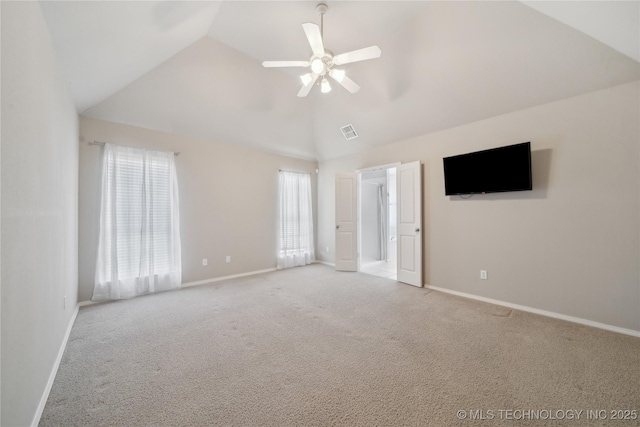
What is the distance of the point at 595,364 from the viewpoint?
1.98 m

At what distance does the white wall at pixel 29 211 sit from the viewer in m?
1.16

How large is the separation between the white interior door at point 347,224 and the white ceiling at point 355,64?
1322 mm

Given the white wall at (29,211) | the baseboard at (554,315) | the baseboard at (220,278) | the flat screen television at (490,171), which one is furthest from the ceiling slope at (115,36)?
the baseboard at (554,315)

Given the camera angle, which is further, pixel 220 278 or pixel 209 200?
pixel 220 278

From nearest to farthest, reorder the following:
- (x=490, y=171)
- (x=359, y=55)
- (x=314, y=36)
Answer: (x=314, y=36)
(x=359, y=55)
(x=490, y=171)

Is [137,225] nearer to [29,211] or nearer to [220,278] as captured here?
[220,278]

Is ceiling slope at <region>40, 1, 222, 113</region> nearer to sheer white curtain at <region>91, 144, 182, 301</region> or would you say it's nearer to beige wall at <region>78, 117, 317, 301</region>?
beige wall at <region>78, 117, 317, 301</region>

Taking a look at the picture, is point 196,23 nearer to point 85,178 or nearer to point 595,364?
point 85,178

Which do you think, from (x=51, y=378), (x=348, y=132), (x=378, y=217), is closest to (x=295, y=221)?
(x=348, y=132)

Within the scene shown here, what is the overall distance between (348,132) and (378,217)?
9.57 ft

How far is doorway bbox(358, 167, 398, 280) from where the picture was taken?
6.54 meters

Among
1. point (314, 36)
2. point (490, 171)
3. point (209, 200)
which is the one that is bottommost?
point (209, 200)

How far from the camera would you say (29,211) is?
4.73 ft

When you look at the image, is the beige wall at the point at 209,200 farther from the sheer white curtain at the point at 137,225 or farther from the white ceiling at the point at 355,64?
the white ceiling at the point at 355,64
